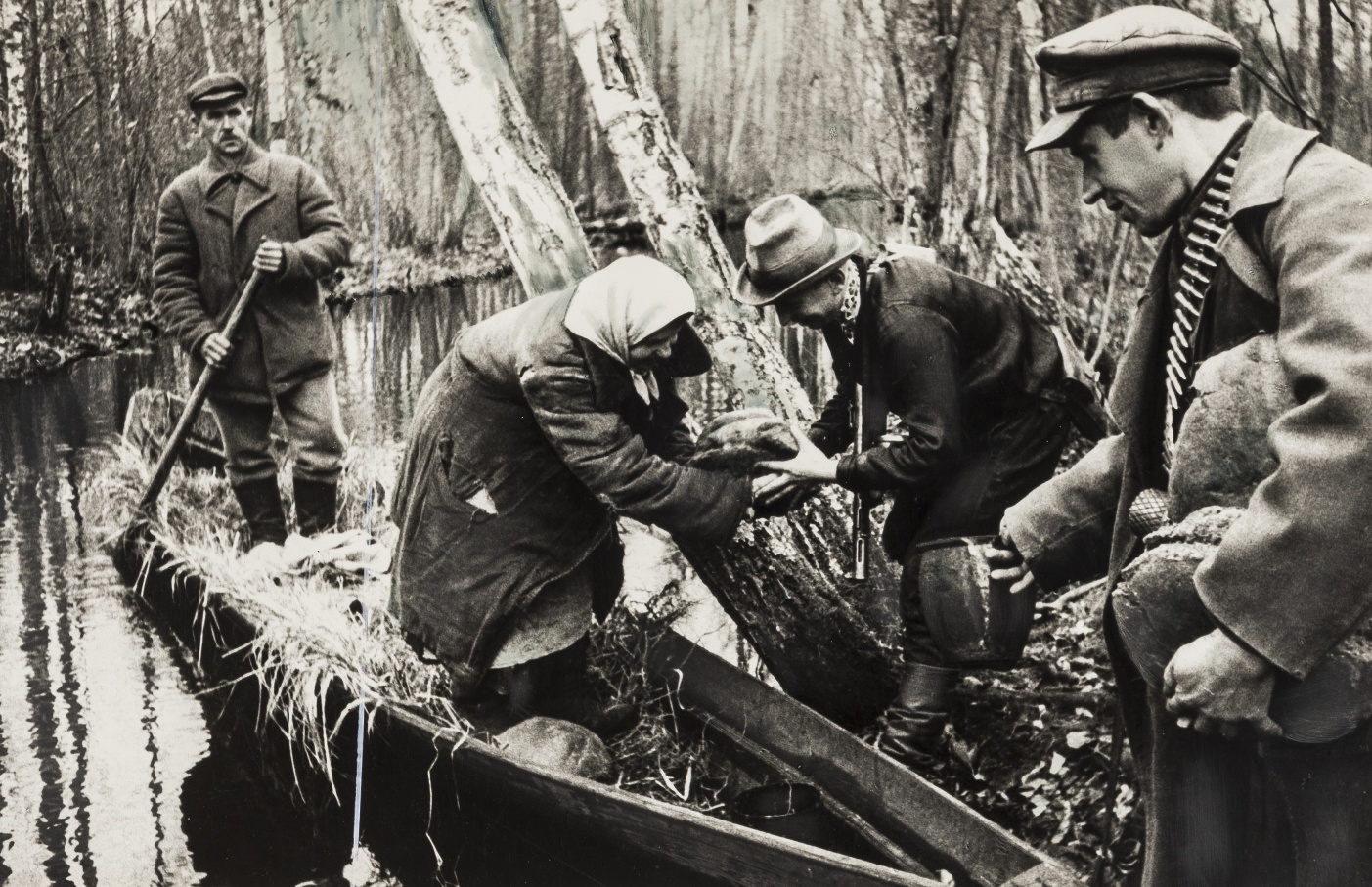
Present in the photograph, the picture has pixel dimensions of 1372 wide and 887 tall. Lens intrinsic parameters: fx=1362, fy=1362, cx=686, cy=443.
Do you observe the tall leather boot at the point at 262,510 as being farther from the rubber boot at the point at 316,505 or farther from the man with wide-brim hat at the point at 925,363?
the man with wide-brim hat at the point at 925,363

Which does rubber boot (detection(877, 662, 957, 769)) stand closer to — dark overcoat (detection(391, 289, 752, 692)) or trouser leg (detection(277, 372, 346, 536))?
dark overcoat (detection(391, 289, 752, 692))

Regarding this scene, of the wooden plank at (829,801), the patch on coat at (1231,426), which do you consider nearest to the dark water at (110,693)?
the wooden plank at (829,801)

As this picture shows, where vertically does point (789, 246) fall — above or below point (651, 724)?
above

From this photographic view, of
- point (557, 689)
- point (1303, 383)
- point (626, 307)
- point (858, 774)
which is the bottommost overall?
→ point (858, 774)

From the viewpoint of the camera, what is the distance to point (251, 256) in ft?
13.5

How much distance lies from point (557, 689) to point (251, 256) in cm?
161

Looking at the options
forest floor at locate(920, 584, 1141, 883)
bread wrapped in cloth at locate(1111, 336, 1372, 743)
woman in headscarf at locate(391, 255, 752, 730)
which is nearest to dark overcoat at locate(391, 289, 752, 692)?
woman in headscarf at locate(391, 255, 752, 730)

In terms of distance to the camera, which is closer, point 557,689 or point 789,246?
point 789,246

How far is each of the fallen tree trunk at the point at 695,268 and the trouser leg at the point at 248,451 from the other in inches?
38.4

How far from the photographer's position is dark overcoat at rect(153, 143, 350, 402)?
407 centimetres

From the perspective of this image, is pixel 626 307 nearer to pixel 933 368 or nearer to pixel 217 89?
pixel 933 368

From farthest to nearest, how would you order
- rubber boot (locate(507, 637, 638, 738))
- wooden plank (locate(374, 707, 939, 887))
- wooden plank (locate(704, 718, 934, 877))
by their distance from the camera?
rubber boot (locate(507, 637, 638, 738)) → wooden plank (locate(704, 718, 934, 877)) → wooden plank (locate(374, 707, 939, 887))

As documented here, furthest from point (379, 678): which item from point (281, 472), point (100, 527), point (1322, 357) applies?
point (1322, 357)

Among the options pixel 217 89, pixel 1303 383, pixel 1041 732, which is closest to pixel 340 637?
pixel 217 89
